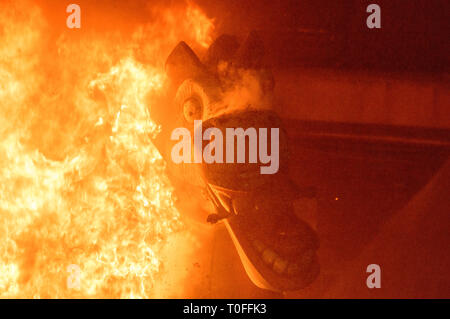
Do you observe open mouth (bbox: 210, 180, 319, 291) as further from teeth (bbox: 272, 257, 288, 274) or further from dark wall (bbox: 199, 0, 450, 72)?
dark wall (bbox: 199, 0, 450, 72)

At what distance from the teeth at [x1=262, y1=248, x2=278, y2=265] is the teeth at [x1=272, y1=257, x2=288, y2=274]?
0.05 meters

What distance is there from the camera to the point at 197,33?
5.00 metres

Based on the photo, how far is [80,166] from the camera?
448 centimetres

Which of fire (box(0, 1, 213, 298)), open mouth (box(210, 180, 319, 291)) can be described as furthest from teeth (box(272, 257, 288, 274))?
fire (box(0, 1, 213, 298))

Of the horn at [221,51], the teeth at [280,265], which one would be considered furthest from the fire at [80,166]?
the teeth at [280,265]

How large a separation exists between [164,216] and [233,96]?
5.62 feet

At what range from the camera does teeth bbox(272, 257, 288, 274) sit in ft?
12.6

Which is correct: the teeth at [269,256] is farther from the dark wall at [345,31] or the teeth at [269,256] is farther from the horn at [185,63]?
the dark wall at [345,31]

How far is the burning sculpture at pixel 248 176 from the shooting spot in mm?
3928

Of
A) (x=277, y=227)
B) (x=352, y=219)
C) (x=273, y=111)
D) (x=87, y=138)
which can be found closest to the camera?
(x=277, y=227)

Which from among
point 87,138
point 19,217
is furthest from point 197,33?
point 19,217

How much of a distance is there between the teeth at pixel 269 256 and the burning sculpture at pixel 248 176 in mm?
11

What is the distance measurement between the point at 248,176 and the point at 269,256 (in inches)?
35.3
